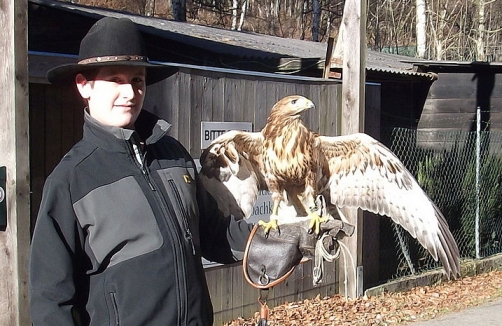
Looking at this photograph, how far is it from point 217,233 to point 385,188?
1.58 metres

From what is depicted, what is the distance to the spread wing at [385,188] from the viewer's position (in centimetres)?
433

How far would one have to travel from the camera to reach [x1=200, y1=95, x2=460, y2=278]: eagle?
4.20m

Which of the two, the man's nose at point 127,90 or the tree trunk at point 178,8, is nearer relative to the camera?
the man's nose at point 127,90

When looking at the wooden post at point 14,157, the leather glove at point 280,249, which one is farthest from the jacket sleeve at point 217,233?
the wooden post at point 14,157

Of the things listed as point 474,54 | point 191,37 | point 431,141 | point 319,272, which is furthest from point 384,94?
point 474,54

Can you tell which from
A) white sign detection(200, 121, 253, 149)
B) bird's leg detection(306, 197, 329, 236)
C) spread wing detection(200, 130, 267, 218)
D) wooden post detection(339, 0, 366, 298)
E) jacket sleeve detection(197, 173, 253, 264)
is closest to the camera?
jacket sleeve detection(197, 173, 253, 264)

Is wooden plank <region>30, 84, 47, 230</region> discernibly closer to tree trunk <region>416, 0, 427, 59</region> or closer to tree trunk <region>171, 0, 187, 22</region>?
tree trunk <region>171, 0, 187, 22</region>

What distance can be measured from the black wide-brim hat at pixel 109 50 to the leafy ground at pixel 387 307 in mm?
4238

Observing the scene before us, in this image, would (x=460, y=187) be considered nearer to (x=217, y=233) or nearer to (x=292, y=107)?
(x=292, y=107)

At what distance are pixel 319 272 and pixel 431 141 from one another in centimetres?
878

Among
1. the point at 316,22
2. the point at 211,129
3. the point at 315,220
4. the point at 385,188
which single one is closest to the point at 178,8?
the point at 316,22

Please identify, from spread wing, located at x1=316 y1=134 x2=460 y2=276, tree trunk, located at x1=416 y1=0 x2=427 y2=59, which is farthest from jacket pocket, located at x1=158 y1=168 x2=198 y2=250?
tree trunk, located at x1=416 y1=0 x2=427 y2=59

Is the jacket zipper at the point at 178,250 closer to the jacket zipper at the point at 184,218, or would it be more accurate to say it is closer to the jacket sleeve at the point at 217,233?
the jacket zipper at the point at 184,218

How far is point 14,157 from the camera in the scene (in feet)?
15.3
